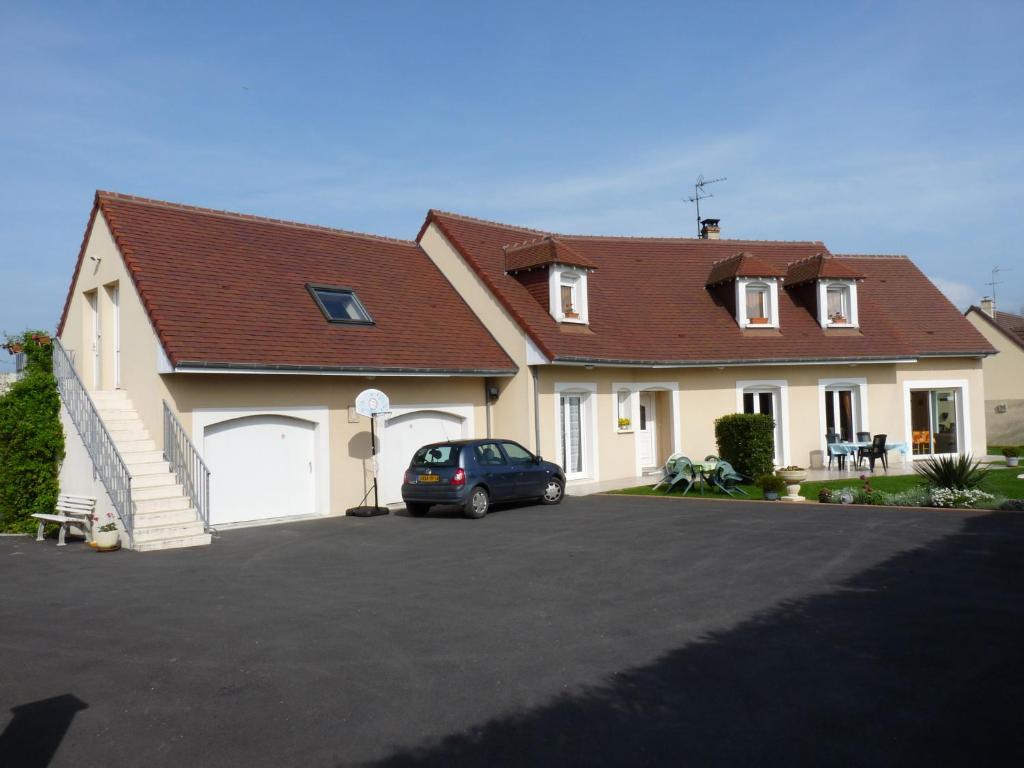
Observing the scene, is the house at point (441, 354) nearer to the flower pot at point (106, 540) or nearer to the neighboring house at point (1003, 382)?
the flower pot at point (106, 540)

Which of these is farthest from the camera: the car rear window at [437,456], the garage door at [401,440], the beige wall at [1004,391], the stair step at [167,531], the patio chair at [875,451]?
the beige wall at [1004,391]

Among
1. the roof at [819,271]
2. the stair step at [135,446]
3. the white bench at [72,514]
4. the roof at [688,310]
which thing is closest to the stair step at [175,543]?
the white bench at [72,514]

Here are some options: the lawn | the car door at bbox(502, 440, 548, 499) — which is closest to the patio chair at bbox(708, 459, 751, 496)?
the lawn

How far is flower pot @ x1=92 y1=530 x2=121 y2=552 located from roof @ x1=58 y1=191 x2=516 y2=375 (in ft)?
9.64

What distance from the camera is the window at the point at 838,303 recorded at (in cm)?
2472

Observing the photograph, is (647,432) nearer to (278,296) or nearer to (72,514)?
(278,296)

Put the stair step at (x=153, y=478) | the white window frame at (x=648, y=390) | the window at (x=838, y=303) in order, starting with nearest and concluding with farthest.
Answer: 1. the stair step at (x=153, y=478)
2. the white window frame at (x=648, y=390)
3. the window at (x=838, y=303)

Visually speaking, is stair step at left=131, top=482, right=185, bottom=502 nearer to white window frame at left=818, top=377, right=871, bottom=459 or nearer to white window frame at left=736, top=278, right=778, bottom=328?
white window frame at left=736, top=278, right=778, bottom=328

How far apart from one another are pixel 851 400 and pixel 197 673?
20.9 m

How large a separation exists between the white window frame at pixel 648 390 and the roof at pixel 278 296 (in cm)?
348

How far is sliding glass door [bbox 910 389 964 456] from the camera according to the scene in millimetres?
25906

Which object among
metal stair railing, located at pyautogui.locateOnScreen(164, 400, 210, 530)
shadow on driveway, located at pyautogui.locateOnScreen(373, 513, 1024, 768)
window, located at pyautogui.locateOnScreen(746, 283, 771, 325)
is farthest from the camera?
window, located at pyautogui.locateOnScreen(746, 283, 771, 325)

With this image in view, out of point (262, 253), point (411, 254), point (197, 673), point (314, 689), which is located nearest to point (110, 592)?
point (197, 673)

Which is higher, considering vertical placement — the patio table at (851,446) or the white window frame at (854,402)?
the white window frame at (854,402)
